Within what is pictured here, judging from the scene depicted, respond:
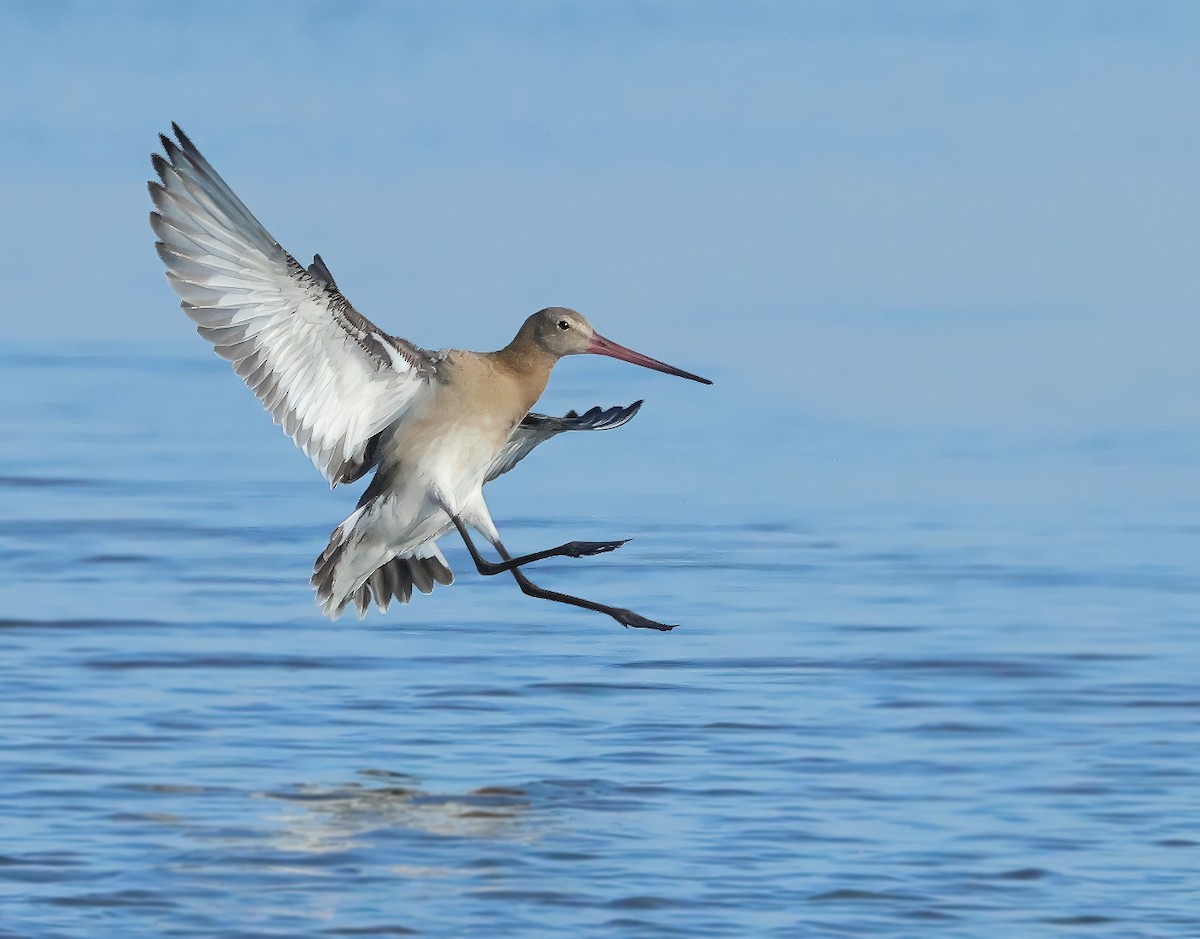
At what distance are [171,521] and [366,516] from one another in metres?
2.95

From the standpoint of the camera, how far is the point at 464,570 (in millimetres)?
11461

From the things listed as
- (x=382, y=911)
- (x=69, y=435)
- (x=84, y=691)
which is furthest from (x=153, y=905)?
(x=69, y=435)

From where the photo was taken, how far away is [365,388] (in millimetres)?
9094

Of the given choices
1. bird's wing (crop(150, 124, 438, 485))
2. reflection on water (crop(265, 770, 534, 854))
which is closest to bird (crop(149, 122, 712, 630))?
bird's wing (crop(150, 124, 438, 485))

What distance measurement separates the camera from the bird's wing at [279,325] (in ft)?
28.0

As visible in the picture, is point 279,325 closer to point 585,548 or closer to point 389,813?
point 585,548

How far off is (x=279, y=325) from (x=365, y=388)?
0.44 metres

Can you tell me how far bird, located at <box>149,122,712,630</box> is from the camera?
28.2ft

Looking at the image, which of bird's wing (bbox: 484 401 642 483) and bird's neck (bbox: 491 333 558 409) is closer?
bird's neck (bbox: 491 333 558 409)

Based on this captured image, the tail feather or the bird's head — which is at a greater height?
the bird's head

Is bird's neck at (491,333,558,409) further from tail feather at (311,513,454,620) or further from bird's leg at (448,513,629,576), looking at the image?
tail feather at (311,513,454,620)

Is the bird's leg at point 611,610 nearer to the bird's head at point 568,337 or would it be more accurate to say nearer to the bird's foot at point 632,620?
the bird's foot at point 632,620

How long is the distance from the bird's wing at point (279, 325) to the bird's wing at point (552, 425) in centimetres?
56

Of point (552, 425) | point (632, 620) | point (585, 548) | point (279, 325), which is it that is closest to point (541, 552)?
point (585, 548)
